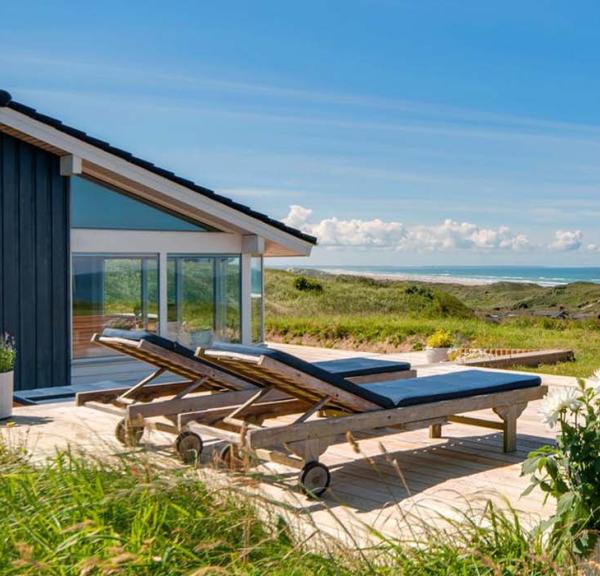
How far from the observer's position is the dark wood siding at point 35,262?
9.95 metres

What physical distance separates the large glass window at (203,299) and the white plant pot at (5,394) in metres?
3.69

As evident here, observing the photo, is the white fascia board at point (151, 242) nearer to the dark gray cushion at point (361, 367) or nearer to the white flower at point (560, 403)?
the dark gray cushion at point (361, 367)

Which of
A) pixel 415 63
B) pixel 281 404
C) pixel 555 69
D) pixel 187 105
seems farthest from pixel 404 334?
pixel 555 69

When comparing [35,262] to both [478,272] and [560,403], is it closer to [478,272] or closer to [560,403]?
[560,403]

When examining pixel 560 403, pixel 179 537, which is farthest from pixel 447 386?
pixel 179 537

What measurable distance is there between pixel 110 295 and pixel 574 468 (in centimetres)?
846

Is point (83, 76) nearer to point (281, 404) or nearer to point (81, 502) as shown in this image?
point (281, 404)

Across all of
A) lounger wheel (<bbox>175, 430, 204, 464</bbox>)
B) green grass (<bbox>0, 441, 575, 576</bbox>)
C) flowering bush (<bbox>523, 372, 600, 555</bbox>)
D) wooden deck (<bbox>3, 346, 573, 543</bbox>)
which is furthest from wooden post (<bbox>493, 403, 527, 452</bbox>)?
green grass (<bbox>0, 441, 575, 576</bbox>)

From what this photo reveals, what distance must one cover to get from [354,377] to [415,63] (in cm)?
2613

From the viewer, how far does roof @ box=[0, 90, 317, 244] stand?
956 centimetres

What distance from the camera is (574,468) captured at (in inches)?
127

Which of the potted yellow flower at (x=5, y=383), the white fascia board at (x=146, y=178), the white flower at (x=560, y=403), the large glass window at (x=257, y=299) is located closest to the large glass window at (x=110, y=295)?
the white fascia board at (x=146, y=178)

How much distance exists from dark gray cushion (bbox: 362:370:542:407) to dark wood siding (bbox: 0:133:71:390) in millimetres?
5271

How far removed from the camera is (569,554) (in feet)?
10.1
